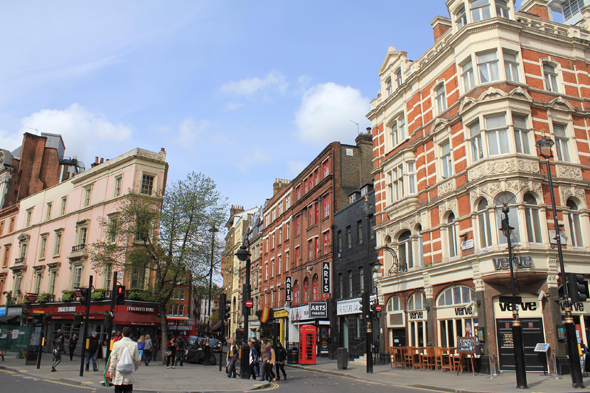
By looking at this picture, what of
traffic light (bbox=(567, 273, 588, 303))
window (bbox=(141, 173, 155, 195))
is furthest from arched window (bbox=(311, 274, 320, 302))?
traffic light (bbox=(567, 273, 588, 303))

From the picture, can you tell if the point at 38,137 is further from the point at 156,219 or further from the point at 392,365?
the point at 392,365

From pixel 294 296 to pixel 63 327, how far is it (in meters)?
20.8

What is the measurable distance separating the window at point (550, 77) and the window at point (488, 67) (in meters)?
3.02

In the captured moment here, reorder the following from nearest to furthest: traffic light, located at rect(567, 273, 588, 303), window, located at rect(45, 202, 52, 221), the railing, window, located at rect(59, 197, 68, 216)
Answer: traffic light, located at rect(567, 273, 588, 303) < the railing < window, located at rect(59, 197, 68, 216) < window, located at rect(45, 202, 52, 221)

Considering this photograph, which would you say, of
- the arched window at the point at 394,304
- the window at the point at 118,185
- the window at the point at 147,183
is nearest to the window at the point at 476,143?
the arched window at the point at 394,304

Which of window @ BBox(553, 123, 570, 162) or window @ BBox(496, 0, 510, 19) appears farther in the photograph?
window @ BBox(496, 0, 510, 19)

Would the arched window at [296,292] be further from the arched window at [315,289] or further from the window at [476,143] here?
the window at [476,143]

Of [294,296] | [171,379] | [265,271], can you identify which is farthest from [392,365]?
[265,271]

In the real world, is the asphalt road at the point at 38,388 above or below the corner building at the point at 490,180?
below

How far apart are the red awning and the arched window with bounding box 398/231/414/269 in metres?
19.9

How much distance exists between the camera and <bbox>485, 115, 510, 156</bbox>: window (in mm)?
19281

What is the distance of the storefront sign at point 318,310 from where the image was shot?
35.7 m

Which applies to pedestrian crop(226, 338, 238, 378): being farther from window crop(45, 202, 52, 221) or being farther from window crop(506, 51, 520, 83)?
window crop(45, 202, 52, 221)

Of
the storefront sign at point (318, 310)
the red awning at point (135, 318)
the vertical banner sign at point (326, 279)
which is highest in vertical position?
the vertical banner sign at point (326, 279)
